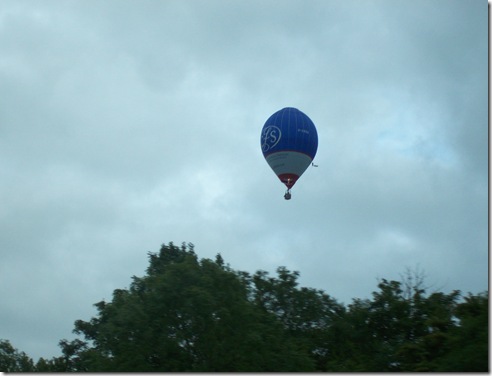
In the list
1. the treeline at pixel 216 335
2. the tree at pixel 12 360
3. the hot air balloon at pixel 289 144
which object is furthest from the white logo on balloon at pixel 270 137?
the tree at pixel 12 360

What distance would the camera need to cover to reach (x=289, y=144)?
3616cm

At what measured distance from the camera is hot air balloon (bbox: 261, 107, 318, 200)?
119 feet

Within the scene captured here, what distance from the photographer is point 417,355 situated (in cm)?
2561

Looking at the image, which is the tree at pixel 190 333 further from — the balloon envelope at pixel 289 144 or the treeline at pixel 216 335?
the balloon envelope at pixel 289 144

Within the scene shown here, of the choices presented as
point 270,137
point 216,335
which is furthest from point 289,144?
point 216,335

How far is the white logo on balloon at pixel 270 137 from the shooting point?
36.5 metres

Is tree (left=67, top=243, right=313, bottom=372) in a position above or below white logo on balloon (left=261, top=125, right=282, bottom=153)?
below

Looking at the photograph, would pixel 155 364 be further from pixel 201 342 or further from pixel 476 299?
pixel 476 299

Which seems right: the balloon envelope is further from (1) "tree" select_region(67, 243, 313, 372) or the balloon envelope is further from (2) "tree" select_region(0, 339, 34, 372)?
(2) "tree" select_region(0, 339, 34, 372)

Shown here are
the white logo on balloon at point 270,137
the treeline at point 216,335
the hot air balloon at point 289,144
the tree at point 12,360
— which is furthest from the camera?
the tree at point 12,360

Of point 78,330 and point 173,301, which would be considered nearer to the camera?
point 173,301

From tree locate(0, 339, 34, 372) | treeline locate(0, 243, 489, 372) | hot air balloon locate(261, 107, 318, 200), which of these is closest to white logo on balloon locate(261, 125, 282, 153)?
hot air balloon locate(261, 107, 318, 200)

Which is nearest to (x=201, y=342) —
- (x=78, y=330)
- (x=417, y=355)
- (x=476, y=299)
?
(x=417, y=355)

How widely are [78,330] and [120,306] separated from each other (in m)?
24.1
